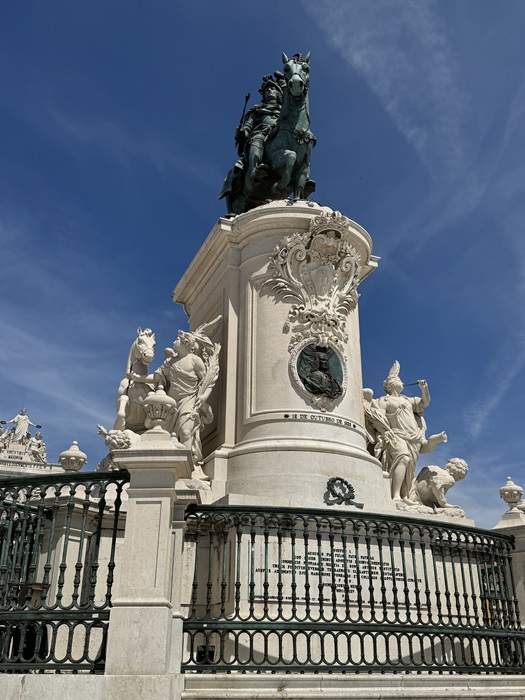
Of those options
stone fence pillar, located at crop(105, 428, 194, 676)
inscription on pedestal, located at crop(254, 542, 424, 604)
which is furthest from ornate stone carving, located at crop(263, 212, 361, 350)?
stone fence pillar, located at crop(105, 428, 194, 676)

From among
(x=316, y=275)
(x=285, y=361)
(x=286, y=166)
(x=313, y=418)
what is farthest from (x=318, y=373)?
(x=286, y=166)

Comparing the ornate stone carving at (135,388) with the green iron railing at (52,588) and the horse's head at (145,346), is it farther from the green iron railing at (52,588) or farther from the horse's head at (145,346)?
the green iron railing at (52,588)

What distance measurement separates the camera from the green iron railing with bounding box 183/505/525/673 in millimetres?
7695

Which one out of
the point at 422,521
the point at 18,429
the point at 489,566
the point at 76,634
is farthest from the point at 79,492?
the point at 18,429

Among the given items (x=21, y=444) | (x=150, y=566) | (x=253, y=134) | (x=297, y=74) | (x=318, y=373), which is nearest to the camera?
(x=150, y=566)

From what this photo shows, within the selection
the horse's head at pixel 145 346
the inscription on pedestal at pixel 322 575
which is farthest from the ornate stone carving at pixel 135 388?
the inscription on pedestal at pixel 322 575

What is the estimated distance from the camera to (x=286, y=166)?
1542cm

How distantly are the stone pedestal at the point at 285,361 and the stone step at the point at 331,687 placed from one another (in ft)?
11.7

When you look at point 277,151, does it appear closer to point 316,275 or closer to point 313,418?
point 316,275

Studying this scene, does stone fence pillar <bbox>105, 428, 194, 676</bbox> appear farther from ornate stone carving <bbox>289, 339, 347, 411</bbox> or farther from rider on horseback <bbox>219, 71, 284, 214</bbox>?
rider on horseback <bbox>219, 71, 284, 214</bbox>

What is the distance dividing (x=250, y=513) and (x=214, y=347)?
5509 millimetres

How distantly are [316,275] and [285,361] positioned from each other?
72.6 inches

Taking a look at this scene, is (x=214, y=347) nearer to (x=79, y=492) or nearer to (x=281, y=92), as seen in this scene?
(x=79, y=492)

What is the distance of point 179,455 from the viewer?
23.8ft
